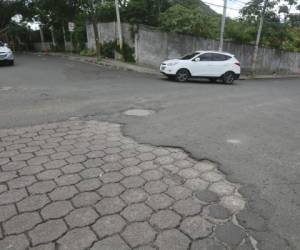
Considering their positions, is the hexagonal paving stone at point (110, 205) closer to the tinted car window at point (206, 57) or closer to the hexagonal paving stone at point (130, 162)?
the hexagonal paving stone at point (130, 162)

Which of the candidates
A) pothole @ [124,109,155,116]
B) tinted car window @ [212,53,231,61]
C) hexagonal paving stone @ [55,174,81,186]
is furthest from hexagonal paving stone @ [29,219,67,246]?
tinted car window @ [212,53,231,61]

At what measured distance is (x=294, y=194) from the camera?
3.59 meters

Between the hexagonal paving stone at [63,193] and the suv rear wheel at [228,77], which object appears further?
the suv rear wheel at [228,77]

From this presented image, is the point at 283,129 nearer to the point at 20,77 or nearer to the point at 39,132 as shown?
the point at 39,132

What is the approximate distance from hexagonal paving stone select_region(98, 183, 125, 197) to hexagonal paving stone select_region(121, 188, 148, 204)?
9 centimetres

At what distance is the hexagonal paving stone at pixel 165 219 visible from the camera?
285 centimetres

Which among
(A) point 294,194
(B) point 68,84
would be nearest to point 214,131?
(A) point 294,194

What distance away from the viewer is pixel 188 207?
3.18 metres

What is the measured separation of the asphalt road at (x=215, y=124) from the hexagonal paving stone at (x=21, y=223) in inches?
88.5

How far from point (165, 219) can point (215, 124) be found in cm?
400

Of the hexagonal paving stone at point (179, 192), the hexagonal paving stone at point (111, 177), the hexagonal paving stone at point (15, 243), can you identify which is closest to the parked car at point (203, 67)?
the hexagonal paving stone at point (111, 177)

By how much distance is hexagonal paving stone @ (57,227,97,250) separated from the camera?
99.0 inches

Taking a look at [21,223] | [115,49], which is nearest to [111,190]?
[21,223]

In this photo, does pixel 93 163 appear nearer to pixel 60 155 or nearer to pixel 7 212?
pixel 60 155
